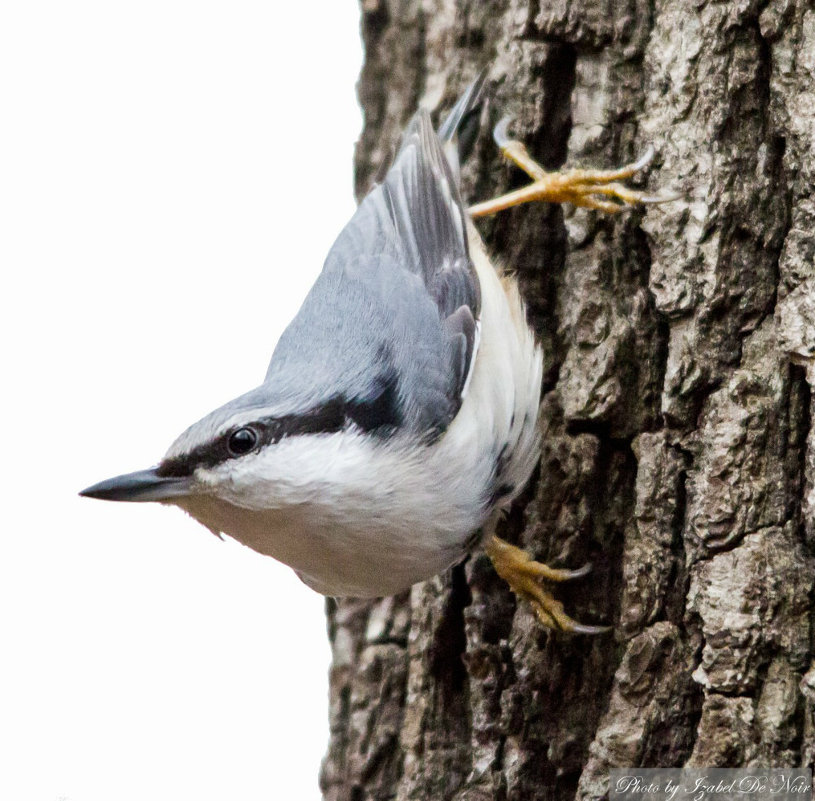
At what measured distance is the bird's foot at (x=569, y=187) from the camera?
2.34m

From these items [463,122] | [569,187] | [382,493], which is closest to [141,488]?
[382,493]

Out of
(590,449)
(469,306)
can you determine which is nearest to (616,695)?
(590,449)

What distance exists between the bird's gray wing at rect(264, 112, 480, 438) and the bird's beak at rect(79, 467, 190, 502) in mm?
245

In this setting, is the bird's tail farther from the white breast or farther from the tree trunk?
the white breast

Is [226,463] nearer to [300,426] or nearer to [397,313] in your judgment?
[300,426]

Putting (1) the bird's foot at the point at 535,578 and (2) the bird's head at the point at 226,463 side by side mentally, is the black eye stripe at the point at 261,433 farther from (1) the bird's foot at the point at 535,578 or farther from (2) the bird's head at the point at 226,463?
(1) the bird's foot at the point at 535,578

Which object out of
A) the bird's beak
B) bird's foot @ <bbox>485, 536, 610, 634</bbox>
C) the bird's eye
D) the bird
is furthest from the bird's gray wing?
bird's foot @ <bbox>485, 536, 610, 634</bbox>

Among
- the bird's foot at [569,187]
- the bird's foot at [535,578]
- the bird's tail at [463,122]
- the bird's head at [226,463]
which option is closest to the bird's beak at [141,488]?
the bird's head at [226,463]

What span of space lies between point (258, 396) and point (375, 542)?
34 cm

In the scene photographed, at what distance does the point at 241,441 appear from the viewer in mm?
1909

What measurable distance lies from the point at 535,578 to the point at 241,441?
77 centimetres

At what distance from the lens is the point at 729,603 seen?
2.02 m

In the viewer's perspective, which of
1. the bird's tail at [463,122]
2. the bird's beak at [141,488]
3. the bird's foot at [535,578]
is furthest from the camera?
the bird's tail at [463,122]

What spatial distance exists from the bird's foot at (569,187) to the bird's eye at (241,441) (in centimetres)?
93
